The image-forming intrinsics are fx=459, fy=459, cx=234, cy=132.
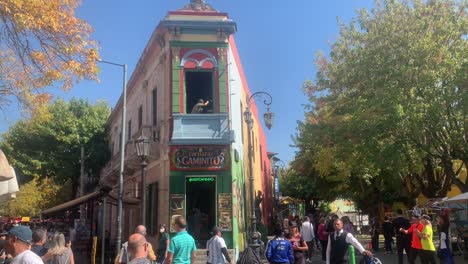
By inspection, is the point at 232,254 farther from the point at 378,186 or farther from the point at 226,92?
the point at 378,186

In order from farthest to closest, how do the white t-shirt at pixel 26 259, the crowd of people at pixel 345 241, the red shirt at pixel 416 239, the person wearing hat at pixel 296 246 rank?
the red shirt at pixel 416 239 < the person wearing hat at pixel 296 246 < the crowd of people at pixel 345 241 < the white t-shirt at pixel 26 259

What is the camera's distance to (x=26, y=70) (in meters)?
10.4

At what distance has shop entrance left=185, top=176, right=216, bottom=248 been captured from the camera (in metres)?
16.4

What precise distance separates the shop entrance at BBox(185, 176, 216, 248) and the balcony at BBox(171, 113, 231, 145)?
1.31m

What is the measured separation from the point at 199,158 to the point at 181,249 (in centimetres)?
878

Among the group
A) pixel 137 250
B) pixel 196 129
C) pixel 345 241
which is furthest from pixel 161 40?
pixel 137 250

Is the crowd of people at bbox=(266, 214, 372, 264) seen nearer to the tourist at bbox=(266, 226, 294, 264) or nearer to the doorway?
the tourist at bbox=(266, 226, 294, 264)

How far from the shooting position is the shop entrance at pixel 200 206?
16.4 meters

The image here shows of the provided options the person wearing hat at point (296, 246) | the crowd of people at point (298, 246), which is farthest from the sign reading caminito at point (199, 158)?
the person wearing hat at point (296, 246)

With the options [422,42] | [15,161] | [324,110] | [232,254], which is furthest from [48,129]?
[422,42]

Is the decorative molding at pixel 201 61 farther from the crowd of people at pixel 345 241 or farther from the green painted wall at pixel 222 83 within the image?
the crowd of people at pixel 345 241

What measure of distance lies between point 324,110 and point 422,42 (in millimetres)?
9069

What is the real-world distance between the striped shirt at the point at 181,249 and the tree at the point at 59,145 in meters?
25.6

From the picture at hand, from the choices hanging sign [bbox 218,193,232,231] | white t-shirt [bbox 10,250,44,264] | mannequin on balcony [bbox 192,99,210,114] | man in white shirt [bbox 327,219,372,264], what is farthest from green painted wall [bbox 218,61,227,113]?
white t-shirt [bbox 10,250,44,264]
